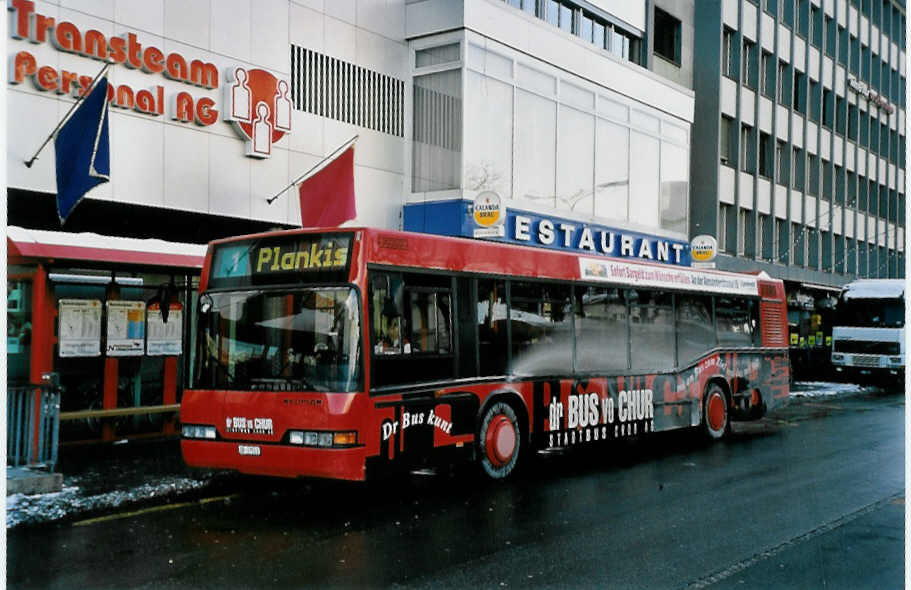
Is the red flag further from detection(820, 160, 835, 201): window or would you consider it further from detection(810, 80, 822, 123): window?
detection(820, 160, 835, 201): window

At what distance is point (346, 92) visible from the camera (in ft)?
62.1

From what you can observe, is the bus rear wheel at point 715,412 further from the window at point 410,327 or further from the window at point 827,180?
the window at point 827,180

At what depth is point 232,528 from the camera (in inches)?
337

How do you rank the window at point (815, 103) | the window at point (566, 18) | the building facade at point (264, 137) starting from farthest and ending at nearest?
1. the window at point (815, 103)
2. the window at point (566, 18)
3. the building facade at point (264, 137)

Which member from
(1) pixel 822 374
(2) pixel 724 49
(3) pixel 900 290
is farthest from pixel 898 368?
(2) pixel 724 49

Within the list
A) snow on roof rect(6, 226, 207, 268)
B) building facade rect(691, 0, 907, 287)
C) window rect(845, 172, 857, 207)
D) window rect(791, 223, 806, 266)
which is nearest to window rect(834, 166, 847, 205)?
building facade rect(691, 0, 907, 287)

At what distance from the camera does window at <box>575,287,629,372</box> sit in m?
12.9

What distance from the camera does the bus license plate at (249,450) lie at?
9398 mm

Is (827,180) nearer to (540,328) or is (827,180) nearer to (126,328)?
(540,328)

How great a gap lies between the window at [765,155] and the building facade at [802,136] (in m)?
0.06

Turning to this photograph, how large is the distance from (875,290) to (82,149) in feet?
85.9

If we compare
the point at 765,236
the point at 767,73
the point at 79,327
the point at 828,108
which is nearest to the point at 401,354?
the point at 79,327

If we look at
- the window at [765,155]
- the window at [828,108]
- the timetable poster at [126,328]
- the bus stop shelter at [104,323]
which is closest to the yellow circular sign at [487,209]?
the bus stop shelter at [104,323]

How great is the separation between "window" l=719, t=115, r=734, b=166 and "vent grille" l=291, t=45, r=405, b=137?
18.5m
